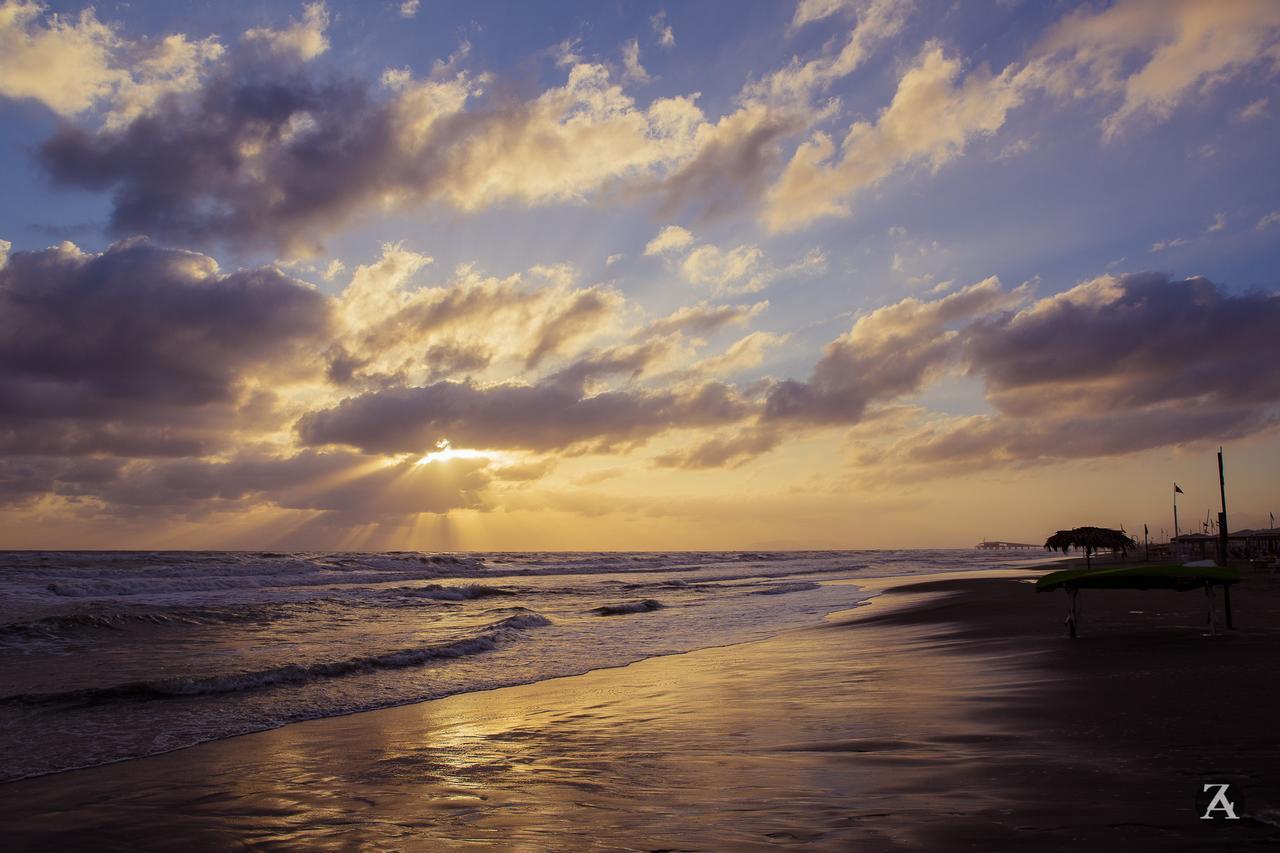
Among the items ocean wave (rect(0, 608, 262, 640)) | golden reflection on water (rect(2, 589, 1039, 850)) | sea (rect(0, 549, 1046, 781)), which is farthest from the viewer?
ocean wave (rect(0, 608, 262, 640))

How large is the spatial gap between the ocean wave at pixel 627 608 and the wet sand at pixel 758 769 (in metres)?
18.2

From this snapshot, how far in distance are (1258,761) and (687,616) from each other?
78.0 feet

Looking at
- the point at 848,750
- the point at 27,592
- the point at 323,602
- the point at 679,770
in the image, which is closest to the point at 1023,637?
the point at 848,750

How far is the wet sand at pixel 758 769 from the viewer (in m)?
5.64

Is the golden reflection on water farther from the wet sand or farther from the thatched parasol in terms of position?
the thatched parasol

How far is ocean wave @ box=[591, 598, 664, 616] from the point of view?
105 feet

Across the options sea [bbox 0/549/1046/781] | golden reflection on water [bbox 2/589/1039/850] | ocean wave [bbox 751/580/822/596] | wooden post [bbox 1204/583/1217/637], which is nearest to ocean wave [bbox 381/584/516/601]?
sea [bbox 0/549/1046/781]

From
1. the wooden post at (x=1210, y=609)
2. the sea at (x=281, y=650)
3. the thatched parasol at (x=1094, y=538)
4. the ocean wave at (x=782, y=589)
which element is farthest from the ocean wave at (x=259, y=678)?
the thatched parasol at (x=1094, y=538)

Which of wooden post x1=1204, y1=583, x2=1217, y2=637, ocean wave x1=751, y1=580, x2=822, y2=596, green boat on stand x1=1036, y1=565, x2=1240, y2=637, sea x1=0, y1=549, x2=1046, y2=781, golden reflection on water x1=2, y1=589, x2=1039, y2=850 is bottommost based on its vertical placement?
ocean wave x1=751, y1=580, x2=822, y2=596

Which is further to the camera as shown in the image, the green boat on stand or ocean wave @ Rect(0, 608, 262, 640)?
ocean wave @ Rect(0, 608, 262, 640)

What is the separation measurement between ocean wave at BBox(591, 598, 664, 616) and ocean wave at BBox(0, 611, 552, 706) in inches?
461

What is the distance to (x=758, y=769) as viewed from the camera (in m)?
7.55

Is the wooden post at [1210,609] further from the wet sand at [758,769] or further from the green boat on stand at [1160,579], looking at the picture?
the wet sand at [758,769]

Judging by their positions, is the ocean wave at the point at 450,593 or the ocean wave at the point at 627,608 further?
the ocean wave at the point at 450,593
